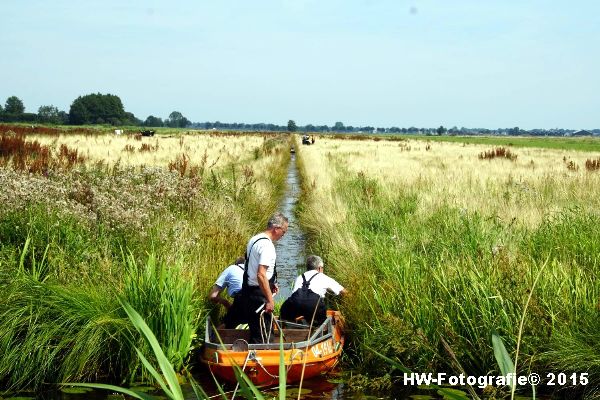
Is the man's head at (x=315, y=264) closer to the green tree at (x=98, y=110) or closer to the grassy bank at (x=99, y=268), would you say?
the grassy bank at (x=99, y=268)

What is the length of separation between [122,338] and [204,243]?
3.71 meters

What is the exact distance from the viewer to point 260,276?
700 centimetres

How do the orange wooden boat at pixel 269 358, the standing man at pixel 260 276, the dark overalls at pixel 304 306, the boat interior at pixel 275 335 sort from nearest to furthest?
1. the orange wooden boat at pixel 269 358
2. the boat interior at pixel 275 335
3. the standing man at pixel 260 276
4. the dark overalls at pixel 304 306

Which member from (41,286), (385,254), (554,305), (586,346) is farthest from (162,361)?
(385,254)

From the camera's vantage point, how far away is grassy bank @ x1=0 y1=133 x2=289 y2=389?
674 centimetres

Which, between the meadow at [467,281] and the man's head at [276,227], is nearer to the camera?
the meadow at [467,281]

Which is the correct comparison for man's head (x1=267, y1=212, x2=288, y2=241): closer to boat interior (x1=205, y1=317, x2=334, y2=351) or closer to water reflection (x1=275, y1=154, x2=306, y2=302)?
boat interior (x1=205, y1=317, x2=334, y2=351)

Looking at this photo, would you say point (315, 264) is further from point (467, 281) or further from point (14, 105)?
point (14, 105)

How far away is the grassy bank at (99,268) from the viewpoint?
22.1ft

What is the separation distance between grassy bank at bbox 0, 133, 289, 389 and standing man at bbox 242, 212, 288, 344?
66cm

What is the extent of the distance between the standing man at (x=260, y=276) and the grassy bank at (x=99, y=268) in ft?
2.17

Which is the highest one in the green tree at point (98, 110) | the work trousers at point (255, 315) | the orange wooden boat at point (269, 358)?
the green tree at point (98, 110)

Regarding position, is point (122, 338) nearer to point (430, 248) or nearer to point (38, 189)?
point (38, 189)

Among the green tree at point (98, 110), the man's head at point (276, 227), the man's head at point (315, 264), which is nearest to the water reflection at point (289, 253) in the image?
the man's head at point (315, 264)
